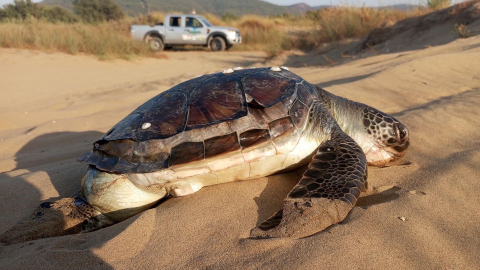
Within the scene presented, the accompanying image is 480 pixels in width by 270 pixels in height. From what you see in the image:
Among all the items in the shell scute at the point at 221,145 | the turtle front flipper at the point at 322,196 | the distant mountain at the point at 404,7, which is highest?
the distant mountain at the point at 404,7

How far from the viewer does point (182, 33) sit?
16891 millimetres

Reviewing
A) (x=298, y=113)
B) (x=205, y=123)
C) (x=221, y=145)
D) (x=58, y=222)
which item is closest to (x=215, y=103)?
(x=205, y=123)

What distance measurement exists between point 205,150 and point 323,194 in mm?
829

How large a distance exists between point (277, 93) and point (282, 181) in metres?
0.66

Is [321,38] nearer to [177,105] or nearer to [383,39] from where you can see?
[383,39]

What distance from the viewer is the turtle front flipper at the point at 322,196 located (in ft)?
5.64

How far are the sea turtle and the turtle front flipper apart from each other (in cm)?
1

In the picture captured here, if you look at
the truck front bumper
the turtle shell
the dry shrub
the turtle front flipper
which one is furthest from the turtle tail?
the truck front bumper

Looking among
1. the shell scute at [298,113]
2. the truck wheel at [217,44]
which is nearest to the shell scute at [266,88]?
the shell scute at [298,113]

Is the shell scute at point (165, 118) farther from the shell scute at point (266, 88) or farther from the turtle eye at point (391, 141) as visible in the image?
the turtle eye at point (391, 141)

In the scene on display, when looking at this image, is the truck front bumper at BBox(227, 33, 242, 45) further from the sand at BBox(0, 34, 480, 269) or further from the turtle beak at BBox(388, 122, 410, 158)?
the turtle beak at BBox(388, 122, 410, 158)

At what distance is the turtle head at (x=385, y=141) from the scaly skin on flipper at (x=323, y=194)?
0.43 m

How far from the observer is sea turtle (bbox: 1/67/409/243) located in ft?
7.42

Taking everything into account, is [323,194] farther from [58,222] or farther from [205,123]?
[58,222]
